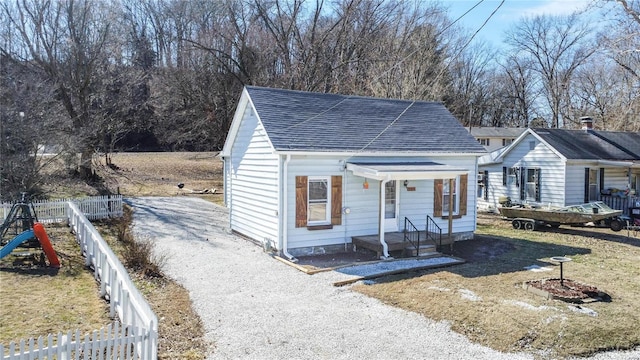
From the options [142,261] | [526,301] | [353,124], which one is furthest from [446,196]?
[142,261]

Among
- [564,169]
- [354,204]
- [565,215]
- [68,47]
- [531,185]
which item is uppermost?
[68,47]

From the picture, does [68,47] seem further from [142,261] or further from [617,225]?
[617,225]

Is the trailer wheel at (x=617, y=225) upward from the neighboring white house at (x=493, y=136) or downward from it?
downward

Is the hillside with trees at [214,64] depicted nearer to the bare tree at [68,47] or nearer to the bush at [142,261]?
the bare tree at [68,47]

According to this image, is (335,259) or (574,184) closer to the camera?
(335,259)

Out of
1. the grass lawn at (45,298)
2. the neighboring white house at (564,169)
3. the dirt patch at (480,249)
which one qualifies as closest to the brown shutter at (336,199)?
the dirt patch at (480,249)

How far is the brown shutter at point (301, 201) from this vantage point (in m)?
12.4

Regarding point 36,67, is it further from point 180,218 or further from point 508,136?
point 508,136

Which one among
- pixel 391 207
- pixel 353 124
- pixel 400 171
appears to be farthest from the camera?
pixel 353 124

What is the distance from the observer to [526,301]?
8.59m

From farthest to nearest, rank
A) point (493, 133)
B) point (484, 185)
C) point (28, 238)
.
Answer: point (493, 133), point (484, 185), point (28, 238)

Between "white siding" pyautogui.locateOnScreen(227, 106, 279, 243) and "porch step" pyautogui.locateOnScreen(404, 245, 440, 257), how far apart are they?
12.6 ft

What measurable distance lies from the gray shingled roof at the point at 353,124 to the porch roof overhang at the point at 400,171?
0.56m

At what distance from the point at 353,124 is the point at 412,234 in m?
3.97
